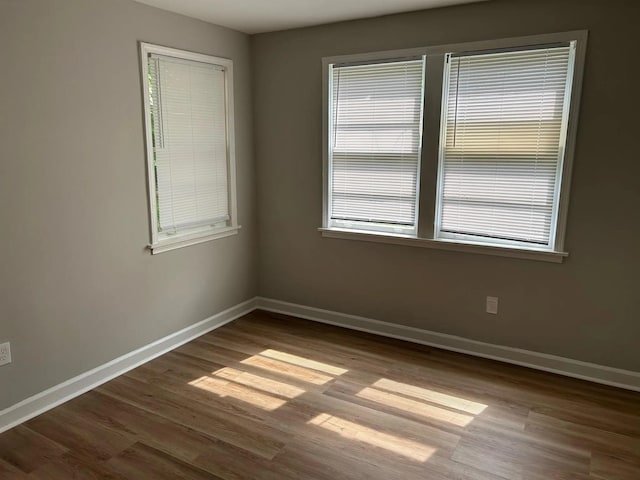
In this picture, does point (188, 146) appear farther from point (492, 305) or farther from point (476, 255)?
point (492, 305)

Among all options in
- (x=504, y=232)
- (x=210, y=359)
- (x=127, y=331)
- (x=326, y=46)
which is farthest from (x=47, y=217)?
(x=504, y=232)

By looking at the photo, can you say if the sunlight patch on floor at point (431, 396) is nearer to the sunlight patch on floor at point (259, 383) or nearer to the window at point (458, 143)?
the sunlight patch on floor at point (259, 383)

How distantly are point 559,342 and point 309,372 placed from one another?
1.67 meters

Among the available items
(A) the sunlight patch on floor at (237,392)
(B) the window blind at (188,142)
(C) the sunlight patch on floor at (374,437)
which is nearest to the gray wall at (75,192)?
(B) the window blind at (188,142)

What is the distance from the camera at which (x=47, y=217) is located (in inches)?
102

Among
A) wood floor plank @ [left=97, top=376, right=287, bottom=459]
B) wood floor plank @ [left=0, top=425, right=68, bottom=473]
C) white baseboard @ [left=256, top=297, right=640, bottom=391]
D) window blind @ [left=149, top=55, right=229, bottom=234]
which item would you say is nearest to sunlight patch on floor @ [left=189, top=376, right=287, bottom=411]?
wood floor plank @ [left=97, top=376, right=287, bottom=459]

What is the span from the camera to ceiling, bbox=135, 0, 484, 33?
298 centimetres

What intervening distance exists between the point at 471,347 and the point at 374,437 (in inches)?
50.7

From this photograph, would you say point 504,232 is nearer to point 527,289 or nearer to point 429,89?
point 527,289

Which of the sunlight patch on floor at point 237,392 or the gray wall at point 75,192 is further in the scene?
the sunlight patch on floor at point 237,392

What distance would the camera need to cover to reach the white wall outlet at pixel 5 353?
8.07 ft

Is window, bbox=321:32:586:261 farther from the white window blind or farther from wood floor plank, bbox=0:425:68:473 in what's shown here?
wood floor plank, bbox=0:425:68:473

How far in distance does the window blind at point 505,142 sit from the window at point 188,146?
1726mm

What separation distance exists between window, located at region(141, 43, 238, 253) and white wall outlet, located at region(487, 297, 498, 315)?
6.88ft
